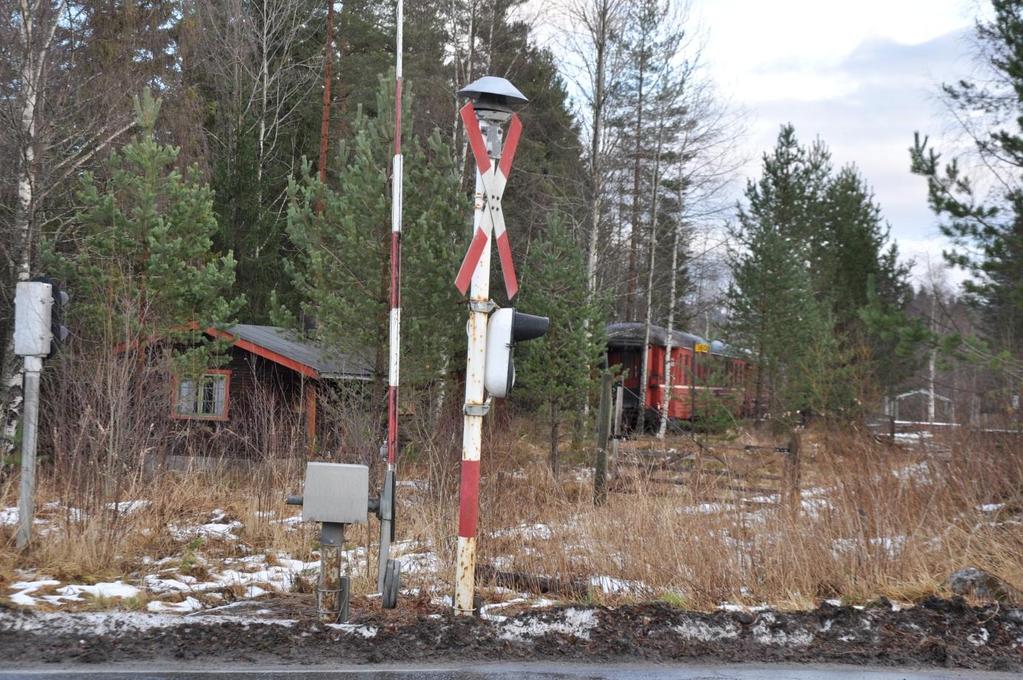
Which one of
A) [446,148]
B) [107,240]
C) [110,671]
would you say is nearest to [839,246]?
[446,148]

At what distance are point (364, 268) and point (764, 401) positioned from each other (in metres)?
22.4

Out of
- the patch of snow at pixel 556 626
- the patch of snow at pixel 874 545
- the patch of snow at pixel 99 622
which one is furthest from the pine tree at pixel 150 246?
the patch of snow at pixel 874 545

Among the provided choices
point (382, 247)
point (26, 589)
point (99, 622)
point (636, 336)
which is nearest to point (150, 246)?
point (382, 247)

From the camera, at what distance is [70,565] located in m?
8.34

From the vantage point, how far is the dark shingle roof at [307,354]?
57.0 feet

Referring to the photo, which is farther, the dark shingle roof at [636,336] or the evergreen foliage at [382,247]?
the dark shingle roof at [636,336]

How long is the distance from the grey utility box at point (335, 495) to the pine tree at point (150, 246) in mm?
10285

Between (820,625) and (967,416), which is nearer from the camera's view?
(820,625)

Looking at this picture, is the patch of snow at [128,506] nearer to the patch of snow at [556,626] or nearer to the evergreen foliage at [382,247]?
the patch of snow at [556,626]

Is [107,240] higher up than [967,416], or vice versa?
[107,240]

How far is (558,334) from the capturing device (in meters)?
19.0

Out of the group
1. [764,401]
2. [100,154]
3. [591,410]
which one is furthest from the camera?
[764,401]

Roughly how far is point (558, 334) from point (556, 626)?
12.5 m

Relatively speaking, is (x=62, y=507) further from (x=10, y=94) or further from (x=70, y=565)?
(x=10, y=94)
